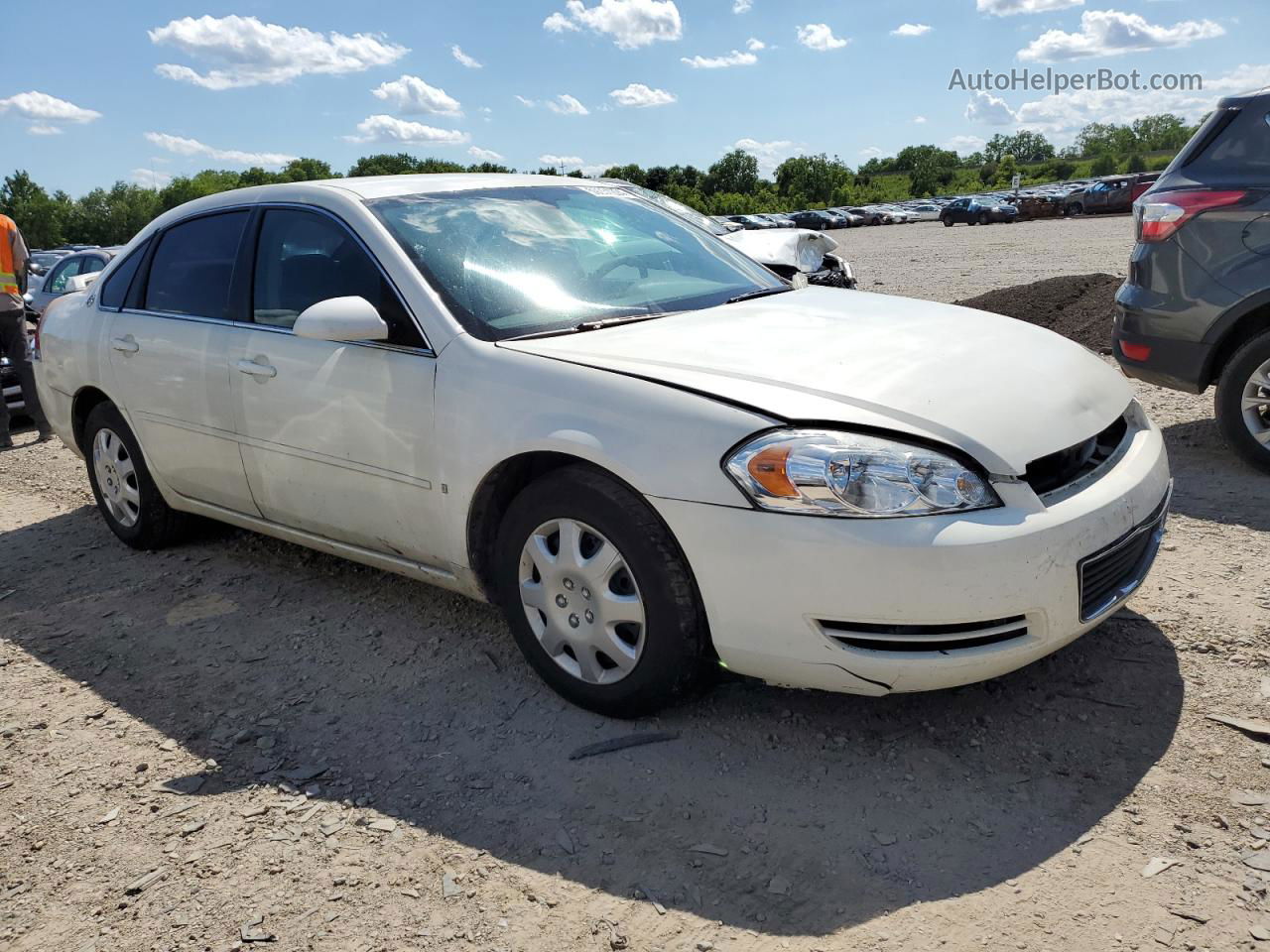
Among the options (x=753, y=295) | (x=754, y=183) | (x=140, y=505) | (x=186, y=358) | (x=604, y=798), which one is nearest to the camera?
(x=604, y=798)

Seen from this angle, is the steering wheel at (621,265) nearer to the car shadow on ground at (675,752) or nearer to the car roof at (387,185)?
the car roof at (387,185)

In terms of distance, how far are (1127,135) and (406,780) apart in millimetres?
166650

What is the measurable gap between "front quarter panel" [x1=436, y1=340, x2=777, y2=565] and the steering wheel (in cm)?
47

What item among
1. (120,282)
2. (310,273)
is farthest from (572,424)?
(120,282)

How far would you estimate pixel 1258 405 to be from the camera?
5.30 meters

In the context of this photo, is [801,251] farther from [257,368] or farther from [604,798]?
[604,798]

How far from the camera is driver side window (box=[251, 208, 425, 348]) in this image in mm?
3670

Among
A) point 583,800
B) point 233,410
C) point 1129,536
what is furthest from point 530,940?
point 233,410

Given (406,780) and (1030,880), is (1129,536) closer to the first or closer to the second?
(1030,880)

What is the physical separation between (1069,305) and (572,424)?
8.63m

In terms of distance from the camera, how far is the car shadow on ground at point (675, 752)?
2574 mm

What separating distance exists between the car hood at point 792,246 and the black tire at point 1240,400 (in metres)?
4.37

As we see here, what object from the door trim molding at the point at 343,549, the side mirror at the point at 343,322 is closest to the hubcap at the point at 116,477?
the door trim molding at the point at 343,549

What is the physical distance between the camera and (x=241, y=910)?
2570 millimetres
